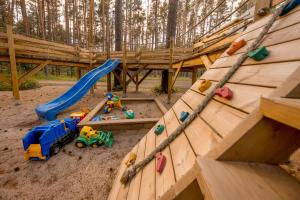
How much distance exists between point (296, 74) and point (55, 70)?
939 inches

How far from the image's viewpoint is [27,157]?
249 cm

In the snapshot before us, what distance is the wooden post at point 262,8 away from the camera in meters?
1.66

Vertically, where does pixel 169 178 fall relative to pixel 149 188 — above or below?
above

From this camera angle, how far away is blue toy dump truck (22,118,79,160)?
2.48 meters

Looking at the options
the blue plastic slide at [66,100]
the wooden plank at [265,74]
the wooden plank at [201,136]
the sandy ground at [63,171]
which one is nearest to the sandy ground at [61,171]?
the sandy ground at [63,171]

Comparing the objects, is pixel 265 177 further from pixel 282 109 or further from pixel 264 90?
pixel 264 90

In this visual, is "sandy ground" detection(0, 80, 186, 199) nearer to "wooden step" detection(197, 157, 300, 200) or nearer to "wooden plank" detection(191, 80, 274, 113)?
"wooden step" detection(197, 157, 300, 200)

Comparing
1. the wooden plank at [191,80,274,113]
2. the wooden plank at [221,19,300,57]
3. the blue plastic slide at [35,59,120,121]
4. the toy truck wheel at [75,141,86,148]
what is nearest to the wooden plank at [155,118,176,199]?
the wooden plank at [191,80,274,113]

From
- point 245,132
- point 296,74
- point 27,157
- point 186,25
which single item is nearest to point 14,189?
point 27,157

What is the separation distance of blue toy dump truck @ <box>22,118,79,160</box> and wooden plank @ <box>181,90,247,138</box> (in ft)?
8.72

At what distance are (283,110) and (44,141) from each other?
10.1ft

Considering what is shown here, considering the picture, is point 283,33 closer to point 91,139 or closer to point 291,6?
point 291,6

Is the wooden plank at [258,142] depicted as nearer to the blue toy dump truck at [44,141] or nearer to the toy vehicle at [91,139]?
the toy vehicle at [91,139]

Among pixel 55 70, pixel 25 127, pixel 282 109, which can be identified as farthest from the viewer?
pixel 55 70
